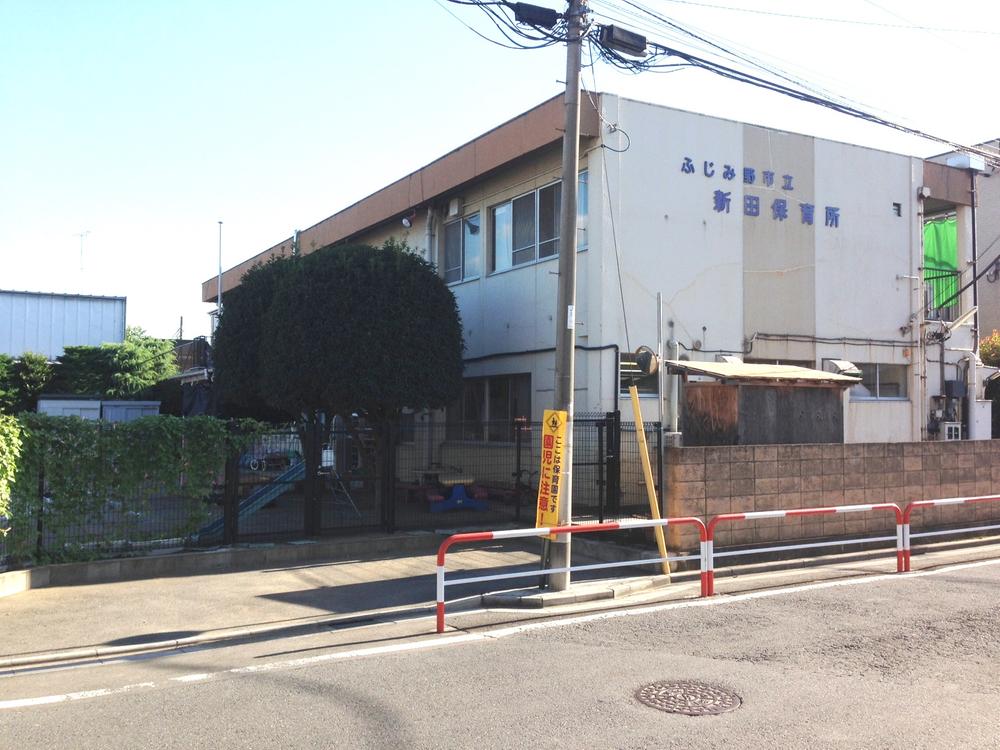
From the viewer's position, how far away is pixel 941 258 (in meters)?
22.3

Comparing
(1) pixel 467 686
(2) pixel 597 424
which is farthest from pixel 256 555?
(1) pixel 467 686

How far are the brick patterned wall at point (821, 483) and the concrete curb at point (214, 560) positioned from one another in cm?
436

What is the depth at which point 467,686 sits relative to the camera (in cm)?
637

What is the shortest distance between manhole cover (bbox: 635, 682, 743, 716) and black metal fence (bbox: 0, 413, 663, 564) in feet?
19.0

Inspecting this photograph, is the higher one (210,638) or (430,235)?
(430,235)

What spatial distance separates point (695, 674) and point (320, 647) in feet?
11.2

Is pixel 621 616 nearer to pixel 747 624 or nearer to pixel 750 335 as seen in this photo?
pixel 747 624

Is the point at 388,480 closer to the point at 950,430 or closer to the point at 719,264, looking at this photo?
the point at 719,264

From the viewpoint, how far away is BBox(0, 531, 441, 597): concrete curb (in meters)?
10.9

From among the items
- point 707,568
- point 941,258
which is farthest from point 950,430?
point 707,568

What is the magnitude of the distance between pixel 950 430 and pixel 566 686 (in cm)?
1732

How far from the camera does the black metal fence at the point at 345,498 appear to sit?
38.1 feet

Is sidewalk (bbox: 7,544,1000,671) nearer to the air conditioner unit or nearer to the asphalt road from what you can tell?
the asphalt road

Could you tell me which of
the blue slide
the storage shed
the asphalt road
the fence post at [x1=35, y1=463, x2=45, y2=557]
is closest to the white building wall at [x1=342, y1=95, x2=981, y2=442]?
the storage shed
